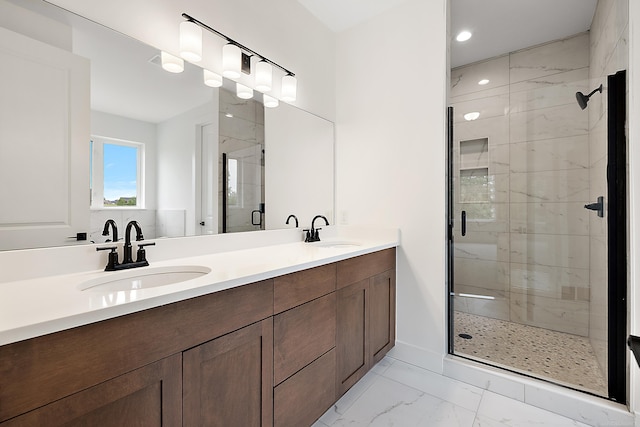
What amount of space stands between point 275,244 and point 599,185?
1970 millimetres

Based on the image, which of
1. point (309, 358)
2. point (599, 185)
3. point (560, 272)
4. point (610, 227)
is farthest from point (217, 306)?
A: point (560, 272)

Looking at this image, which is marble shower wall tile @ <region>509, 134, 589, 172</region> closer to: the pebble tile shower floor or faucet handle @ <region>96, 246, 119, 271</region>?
the pebble tile shower floor

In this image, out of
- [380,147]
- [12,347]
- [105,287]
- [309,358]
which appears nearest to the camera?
[12,347]

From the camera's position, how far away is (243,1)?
1772 mm

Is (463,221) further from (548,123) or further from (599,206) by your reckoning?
(548,123)

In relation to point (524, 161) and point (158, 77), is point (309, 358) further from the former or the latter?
point (524, 161)

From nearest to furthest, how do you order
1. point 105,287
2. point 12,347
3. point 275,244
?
point 12,347
point 105,287
point 275,244

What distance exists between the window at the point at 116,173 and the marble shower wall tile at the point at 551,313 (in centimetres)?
269

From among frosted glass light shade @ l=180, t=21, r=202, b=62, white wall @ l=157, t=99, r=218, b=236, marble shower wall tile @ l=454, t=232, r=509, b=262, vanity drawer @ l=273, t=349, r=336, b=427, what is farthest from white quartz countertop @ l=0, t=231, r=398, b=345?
marble shower wall tile @ l=454, t=232, r=509, b=262

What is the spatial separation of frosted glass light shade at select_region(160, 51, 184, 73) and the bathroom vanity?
1156mm

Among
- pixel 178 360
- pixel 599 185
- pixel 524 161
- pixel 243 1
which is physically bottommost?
pixel 178 360

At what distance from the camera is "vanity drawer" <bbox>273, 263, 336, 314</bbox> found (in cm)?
120

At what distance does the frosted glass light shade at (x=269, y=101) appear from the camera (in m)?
1.94

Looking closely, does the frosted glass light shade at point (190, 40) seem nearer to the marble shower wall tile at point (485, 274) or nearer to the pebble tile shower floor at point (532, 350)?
the marble shower wall tile at point (485, 274)
